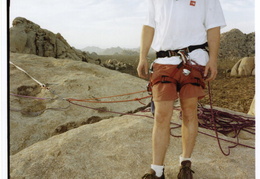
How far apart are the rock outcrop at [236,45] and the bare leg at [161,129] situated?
1104 inches

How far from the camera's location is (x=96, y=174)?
2.67 meters

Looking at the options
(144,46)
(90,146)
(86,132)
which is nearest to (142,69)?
(144,46)

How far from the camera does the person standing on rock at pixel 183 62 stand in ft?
7.86

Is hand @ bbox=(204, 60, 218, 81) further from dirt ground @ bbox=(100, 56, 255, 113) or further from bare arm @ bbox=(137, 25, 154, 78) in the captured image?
dirt ground @ bbox=(100, 56, 255, 113)

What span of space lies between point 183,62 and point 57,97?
3541mm

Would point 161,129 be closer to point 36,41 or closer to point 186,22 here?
point 186,22

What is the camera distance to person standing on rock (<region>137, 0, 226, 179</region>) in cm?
239

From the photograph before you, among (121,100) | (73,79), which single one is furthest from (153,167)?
(73,79)

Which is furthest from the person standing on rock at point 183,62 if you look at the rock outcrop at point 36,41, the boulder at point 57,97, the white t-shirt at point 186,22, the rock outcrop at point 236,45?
the rock outcrop at point 236,45

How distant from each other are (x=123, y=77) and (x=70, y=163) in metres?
4.52

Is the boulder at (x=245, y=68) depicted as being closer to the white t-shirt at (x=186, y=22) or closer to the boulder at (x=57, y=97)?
the boulder at (x=57, y=97)

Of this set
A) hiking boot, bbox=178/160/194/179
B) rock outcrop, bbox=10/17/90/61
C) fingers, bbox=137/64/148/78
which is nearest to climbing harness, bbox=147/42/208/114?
fingers, bbox=137/64/148/78
